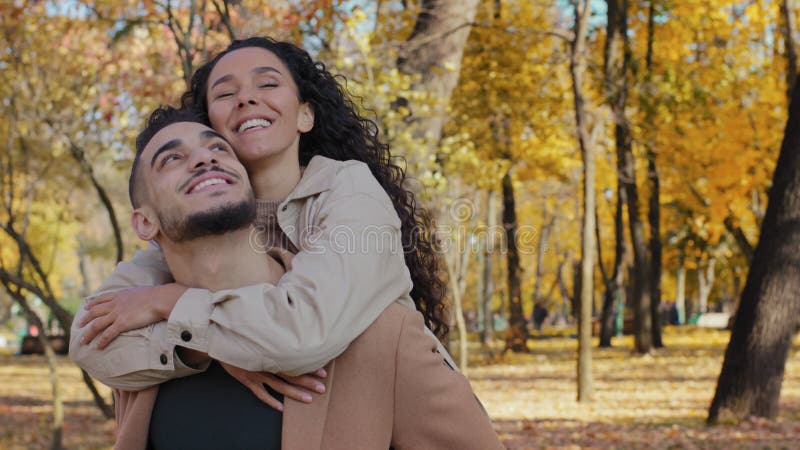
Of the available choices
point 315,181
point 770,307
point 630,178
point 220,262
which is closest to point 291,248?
point 315,181

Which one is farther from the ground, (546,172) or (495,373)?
(546,172)

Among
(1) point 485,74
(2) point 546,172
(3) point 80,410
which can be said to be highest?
(1) point 485,74

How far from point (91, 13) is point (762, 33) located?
13026 mm

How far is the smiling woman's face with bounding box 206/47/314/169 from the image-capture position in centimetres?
328

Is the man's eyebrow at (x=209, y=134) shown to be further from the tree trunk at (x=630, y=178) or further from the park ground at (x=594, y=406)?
the tree trunk at (x=630, y=178)

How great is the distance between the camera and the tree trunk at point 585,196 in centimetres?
1327

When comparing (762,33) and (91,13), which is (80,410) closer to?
(91,13)

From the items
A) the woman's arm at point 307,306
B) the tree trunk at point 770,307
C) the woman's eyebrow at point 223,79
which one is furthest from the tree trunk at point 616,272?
the woman's arm at point 307,306

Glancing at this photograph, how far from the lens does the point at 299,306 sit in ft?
8.74

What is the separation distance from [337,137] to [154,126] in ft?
2.42

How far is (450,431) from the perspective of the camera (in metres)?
2.85

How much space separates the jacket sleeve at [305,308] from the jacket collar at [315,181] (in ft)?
0.85

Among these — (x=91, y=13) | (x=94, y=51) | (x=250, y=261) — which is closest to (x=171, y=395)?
(x=250, y=261)

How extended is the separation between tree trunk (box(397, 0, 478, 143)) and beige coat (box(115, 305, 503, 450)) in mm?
7388
